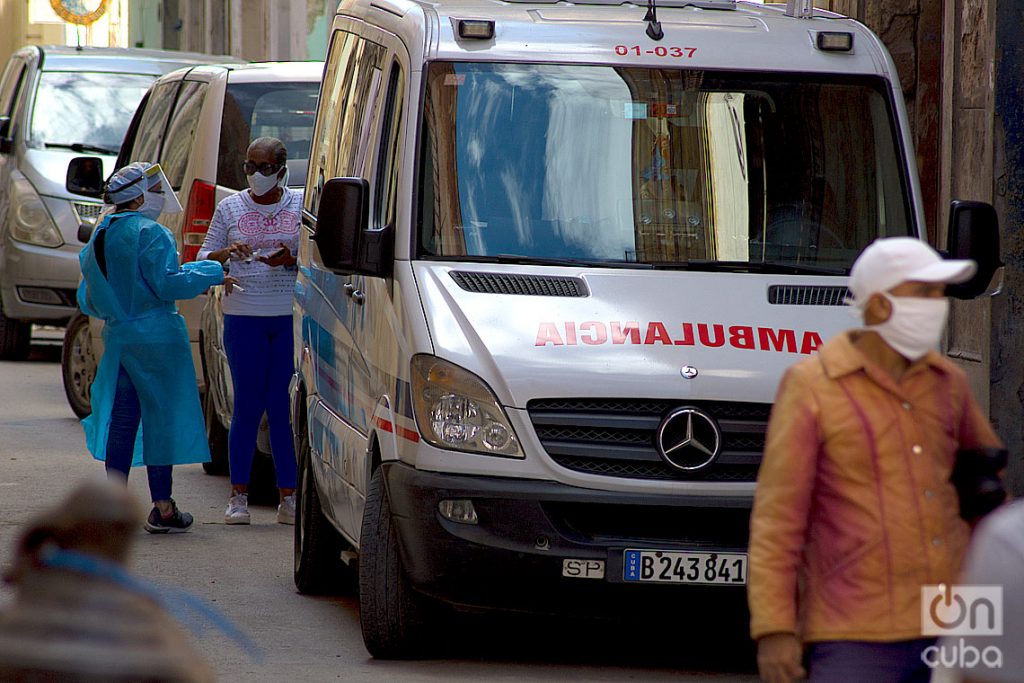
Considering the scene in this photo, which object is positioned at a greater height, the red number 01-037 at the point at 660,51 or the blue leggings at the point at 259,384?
the red number 01-037 at the point at 660,51

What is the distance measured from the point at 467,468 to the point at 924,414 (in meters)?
2.47

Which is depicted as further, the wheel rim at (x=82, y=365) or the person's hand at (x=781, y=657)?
the wheel rim at (x=82, y=365)

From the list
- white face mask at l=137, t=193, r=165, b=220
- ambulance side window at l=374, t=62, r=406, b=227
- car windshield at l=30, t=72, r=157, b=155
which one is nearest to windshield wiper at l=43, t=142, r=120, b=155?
car windshield at l=30, t=72, r=157, b=155

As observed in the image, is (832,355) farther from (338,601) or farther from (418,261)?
(338,601)

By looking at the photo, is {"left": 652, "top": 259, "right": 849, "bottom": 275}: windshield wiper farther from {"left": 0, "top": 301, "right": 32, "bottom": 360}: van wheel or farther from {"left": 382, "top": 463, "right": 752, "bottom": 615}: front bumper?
{"left": 0, "top": 301, "right": 32, "bottom": 360}: van wheel

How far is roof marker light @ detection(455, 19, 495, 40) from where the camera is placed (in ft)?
24.1

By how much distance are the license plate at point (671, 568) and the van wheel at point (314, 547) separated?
204cm

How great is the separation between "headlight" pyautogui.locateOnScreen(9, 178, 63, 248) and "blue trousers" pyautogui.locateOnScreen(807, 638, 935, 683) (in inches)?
522

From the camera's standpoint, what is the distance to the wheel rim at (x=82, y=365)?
13.5 meters

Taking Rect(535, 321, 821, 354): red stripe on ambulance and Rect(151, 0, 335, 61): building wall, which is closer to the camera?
Rect(535, 321, 821, 354): red stripe on ambulance

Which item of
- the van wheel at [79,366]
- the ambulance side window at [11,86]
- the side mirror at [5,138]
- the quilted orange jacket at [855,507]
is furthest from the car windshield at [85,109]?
the quilted orange jacket at [855,507]

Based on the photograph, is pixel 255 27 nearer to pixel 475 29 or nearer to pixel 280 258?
pixel 280 258

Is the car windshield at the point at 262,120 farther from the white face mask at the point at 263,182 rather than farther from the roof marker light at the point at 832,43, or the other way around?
the roof marker light at the point at 832,43

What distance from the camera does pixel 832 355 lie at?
4.23 metres
